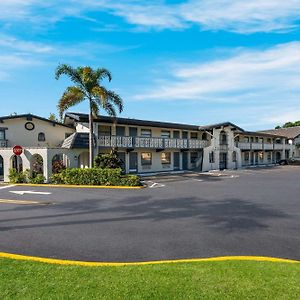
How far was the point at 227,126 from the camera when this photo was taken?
43.0 meters

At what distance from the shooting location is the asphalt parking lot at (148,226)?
25.8 feet

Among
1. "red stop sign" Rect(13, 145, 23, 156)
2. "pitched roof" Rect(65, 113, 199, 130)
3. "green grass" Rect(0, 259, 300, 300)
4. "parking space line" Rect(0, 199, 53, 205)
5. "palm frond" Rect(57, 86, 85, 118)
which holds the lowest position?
"green grass" Rect(0, 259, 300, 300)

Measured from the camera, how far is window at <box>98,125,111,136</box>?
31.4 m

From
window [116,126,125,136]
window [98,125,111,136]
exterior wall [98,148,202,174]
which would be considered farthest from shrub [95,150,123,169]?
window [116,126,125,136]

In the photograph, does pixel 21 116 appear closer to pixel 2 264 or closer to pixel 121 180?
pixel 121 180

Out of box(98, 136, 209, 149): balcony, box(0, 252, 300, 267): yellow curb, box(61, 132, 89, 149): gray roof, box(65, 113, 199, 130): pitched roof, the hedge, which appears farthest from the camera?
box(98, 136, 209, 149): balcony

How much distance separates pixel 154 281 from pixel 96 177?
18.1 metres

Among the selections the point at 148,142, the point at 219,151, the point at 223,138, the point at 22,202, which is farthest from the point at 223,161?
the point at 22,202

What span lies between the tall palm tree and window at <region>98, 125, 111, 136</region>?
20.2 ft

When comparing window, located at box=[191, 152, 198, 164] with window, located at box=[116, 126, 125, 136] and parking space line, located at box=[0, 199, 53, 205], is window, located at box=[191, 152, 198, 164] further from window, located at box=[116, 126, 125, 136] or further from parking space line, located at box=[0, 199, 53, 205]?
parking space line, located at box=[0, 199, 53, 205]

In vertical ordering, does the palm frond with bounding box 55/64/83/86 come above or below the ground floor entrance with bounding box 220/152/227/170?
above

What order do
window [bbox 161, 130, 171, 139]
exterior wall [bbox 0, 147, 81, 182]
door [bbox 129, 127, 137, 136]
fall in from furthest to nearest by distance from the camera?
window [bbox 161, 130, 171, 139], door [bbox 129, 127, 137, 136], exterior wall [bbox 0, 147, 81, 182]

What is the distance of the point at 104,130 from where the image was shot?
104 feet

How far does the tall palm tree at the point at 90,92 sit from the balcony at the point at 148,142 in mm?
5197
